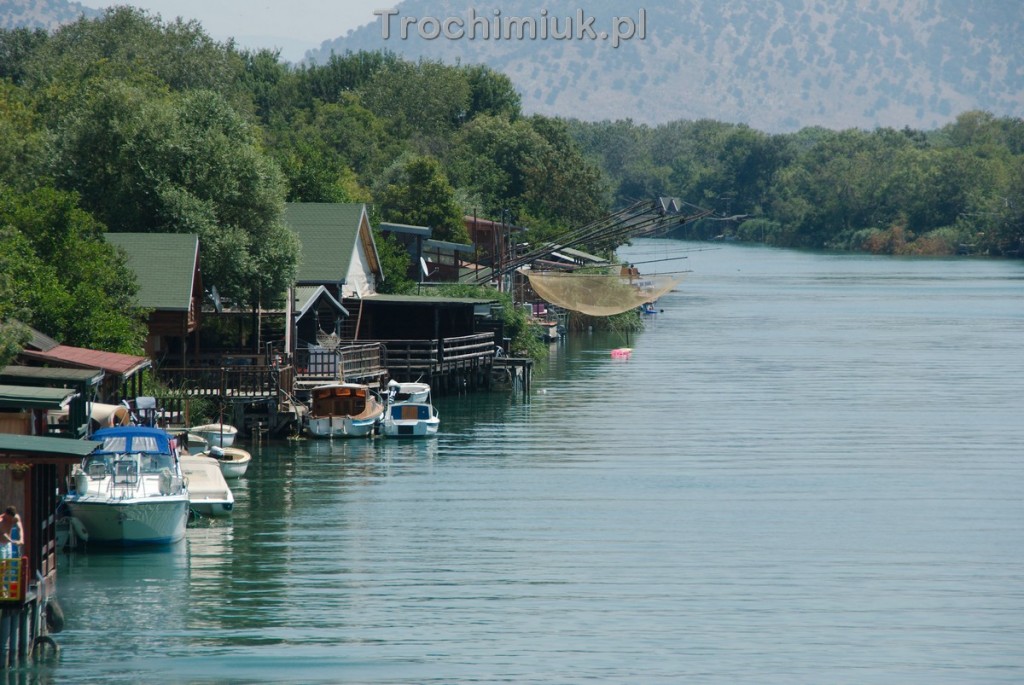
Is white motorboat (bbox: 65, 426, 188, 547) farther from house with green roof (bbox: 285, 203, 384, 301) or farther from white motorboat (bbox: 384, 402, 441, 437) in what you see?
house with green roof (bbox: 285, 203, 384, 301)

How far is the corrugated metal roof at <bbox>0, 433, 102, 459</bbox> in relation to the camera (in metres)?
26.5

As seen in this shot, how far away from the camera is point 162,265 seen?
176 feet

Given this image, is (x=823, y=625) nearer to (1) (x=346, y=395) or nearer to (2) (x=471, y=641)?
(2) (x=471, y=641)

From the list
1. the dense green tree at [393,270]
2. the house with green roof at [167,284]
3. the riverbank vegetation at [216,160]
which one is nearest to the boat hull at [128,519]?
the riverbank vegetation at [216,160]

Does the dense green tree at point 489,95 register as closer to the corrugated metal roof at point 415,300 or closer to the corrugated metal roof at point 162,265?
the corrugated metal roof at point 415,300

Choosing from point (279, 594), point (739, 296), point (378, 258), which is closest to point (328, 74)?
point (739, 296)

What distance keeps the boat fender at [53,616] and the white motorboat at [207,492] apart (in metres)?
12.2

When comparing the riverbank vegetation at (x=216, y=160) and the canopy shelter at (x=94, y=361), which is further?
the riverbank vegetation at (x=216, y=160)

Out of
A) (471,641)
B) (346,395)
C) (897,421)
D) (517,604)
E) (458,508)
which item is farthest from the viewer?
(897,421)

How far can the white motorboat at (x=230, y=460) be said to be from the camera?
153 ft

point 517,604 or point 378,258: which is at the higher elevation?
point 378,258

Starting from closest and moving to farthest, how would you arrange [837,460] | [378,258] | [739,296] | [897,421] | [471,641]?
[471,641] < [837,460] < [897,421] < [378,258] < [739,296]

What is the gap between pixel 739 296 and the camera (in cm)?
13962

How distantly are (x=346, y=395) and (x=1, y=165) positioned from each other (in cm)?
1914
